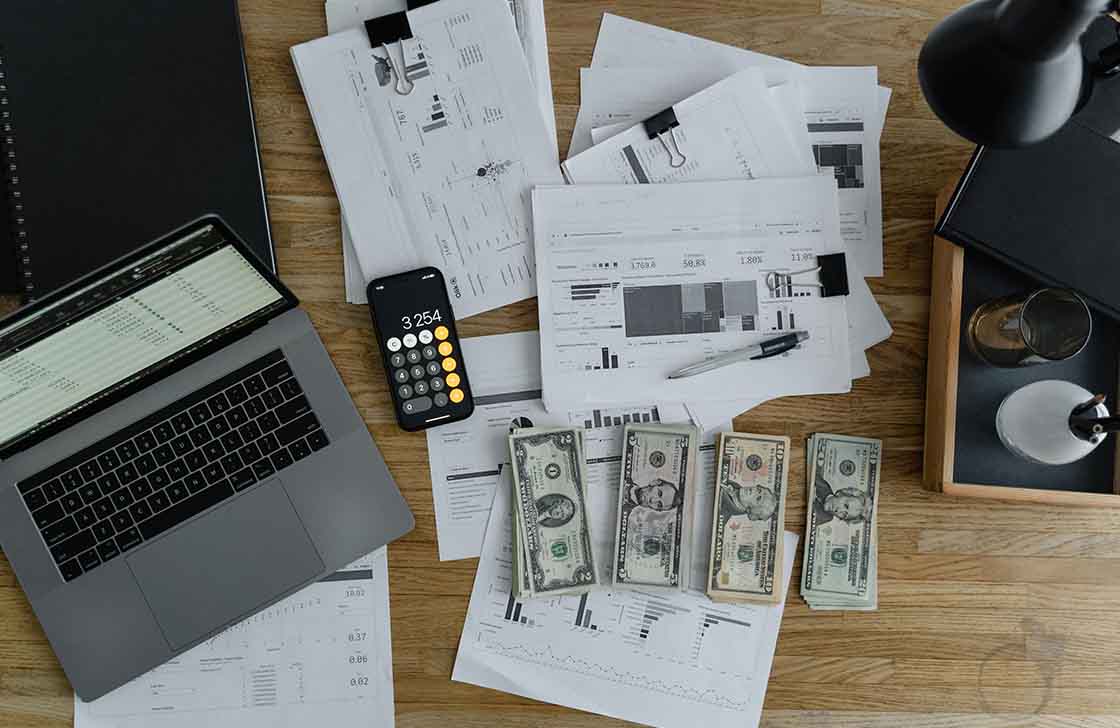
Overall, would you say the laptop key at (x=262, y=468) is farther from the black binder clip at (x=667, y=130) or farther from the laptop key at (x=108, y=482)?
the black binder clip at (x=667, y=130)

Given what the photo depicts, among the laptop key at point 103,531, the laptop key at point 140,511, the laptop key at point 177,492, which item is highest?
the laptop key at point 177,492

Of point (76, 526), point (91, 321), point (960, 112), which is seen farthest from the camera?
point (76, 526)

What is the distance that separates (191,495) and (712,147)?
2.06 ft

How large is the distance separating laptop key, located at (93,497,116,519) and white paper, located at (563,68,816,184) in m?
0.55

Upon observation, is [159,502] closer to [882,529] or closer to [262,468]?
[262,468]

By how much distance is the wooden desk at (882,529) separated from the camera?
0.87 metres

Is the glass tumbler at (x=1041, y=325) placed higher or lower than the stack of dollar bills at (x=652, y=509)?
higher

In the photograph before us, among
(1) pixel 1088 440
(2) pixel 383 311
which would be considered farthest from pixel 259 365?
(1) pixel 1088 440

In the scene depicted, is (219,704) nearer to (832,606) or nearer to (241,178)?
(241,178)

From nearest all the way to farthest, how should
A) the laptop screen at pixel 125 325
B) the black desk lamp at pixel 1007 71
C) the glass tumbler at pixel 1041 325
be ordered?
the black desk lamp at pixel 1007 71 → the laptop screen at pixel 125 325 → the glass tumbler at pixel 1041 325

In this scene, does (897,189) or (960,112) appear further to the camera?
(897,189)

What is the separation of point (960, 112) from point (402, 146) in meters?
0.52

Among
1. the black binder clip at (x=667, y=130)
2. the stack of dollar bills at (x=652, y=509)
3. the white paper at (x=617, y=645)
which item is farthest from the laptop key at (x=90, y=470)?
the black binder clip at (x=667, y=130)

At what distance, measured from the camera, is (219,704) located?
85cm
